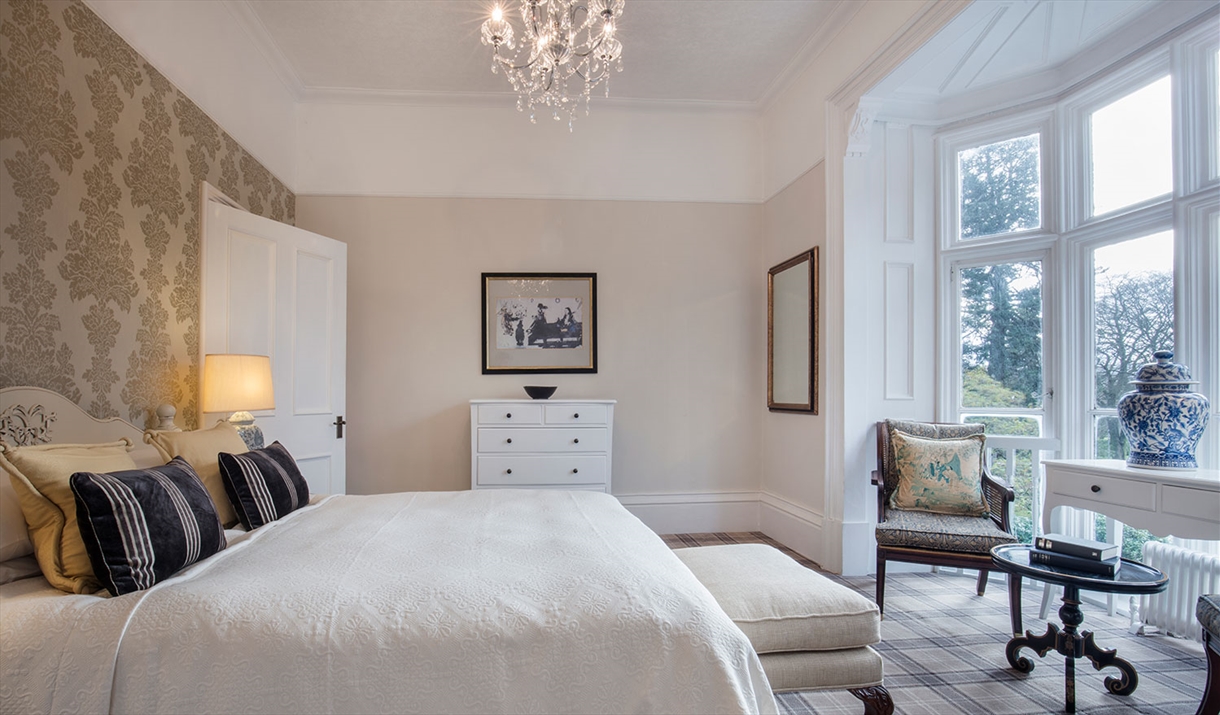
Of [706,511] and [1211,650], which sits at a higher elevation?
[1211,650]

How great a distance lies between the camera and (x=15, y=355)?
207cm

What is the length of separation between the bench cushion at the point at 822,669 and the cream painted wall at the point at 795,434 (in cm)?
213

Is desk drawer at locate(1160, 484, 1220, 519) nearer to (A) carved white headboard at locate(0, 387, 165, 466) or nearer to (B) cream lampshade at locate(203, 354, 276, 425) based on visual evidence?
(A) carved white headboard at locate(0, 387, 165, 466)

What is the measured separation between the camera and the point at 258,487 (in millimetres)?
2320

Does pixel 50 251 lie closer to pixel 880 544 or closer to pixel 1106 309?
pixel 880 544

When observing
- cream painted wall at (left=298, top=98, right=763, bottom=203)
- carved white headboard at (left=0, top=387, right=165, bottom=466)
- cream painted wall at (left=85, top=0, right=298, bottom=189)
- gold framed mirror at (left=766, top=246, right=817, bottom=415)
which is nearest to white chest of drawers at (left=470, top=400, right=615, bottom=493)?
gold framed mirror at (left=766, top=246, right=817, bottom=415)

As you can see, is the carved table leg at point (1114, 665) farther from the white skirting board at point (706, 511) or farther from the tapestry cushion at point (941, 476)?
the white skirting board at point (706, 511)

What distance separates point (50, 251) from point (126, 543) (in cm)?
133

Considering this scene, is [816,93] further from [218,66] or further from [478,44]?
[218,66]

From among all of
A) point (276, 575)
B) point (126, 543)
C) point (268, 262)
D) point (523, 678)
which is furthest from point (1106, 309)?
point (268, 262)

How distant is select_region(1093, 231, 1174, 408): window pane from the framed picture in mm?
3078

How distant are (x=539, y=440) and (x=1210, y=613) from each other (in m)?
3.35

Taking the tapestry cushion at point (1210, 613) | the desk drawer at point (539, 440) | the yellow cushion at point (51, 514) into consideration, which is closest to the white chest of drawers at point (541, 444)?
the desk drawer at point (539, 440)

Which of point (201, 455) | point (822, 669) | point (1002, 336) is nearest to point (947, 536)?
point (822, 669)
